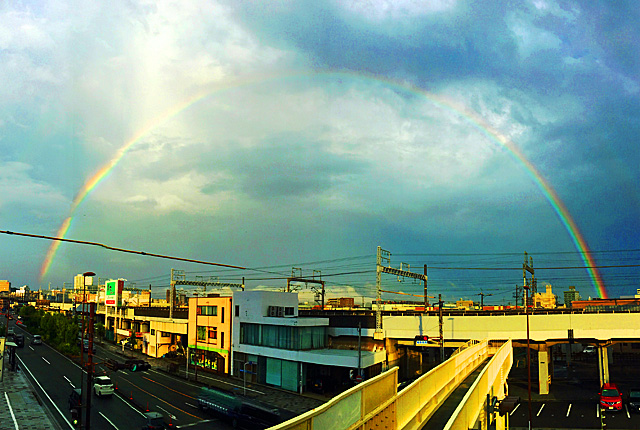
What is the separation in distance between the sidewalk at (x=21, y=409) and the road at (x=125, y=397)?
1.00 m

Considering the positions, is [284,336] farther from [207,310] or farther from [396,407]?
[396,407]

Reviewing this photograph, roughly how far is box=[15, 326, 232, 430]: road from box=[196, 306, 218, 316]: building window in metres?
9.35

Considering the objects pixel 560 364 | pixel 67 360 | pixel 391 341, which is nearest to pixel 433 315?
pixel 391 341

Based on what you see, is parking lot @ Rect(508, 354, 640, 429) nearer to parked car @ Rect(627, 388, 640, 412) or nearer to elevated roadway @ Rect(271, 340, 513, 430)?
parked car @ Rect(627, 388, 640, 412)

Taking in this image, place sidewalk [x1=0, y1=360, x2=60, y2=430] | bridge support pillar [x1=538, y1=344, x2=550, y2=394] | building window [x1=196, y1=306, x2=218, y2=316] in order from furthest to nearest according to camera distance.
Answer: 1. building window [x1=196, y1=306, x2=218, y2=316]
2. bridge support pillar [x1=538, y1=344, x2=550, y2=394]
3. sidewalk [x1=0, y1=360, x2=60, y2=430]

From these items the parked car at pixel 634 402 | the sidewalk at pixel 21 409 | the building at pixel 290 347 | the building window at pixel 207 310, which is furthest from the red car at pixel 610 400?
the building window at pixel 207 310

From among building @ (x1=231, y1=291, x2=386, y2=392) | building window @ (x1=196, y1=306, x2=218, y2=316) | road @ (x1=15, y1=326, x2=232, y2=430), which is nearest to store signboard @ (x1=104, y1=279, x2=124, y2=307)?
road @ (x1=15, y1=326, x2=232, y2=430)

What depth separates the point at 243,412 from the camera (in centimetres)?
3609

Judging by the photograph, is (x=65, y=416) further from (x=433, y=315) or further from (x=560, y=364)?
(x=560, y=364)

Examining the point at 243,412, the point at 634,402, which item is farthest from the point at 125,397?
the point at 634,402

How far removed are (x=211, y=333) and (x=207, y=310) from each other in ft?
11.0

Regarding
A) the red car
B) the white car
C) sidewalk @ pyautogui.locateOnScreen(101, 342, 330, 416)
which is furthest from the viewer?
the white car

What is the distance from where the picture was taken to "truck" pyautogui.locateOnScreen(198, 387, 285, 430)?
34.8 m

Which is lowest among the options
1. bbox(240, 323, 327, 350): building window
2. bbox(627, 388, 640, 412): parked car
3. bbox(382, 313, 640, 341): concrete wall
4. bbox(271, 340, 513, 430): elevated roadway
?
bbox(627, 388, 640, 412): parked car
